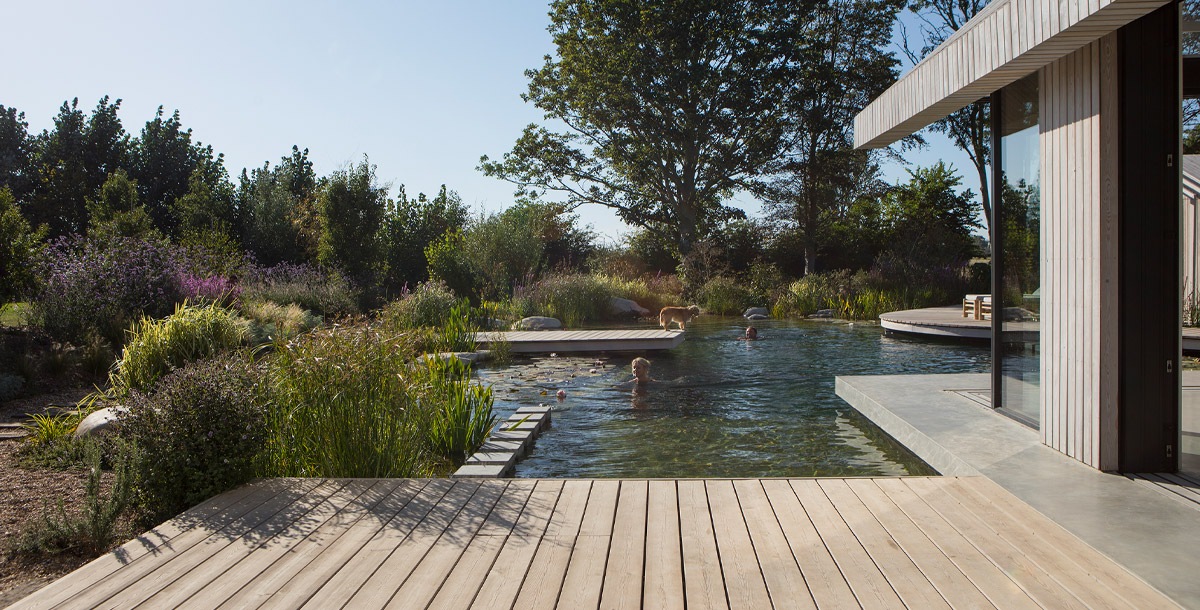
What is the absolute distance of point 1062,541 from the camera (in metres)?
2.70

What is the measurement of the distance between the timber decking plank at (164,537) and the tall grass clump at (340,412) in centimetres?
30

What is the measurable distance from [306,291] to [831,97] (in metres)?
15.7

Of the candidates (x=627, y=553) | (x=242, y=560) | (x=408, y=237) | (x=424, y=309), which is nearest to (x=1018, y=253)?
(x=627, y=553)

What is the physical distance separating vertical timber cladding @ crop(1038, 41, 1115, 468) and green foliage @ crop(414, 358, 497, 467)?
3126 mm

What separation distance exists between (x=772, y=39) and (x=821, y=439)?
728 inches

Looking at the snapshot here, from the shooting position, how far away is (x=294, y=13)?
725cm

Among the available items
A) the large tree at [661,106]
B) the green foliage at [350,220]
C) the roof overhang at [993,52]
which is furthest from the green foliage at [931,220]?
the roof overhang at [993,52]

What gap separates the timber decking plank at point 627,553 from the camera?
2.29 meters

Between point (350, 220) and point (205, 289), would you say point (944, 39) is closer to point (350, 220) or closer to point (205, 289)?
point (350, 220)

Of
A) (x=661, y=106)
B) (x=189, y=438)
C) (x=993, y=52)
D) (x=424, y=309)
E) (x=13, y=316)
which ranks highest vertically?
(x=661, y=106)

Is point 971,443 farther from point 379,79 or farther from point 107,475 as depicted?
point 379,79

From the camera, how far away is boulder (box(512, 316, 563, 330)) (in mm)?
13023

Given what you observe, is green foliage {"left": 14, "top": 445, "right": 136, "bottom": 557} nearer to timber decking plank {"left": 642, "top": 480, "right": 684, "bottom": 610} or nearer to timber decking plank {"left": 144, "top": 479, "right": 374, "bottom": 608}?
timber decking plank {"left": 144, "top": 479, "right": 374, "bottom": 608}

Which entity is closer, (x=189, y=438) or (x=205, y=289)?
(x=189, y=438)
